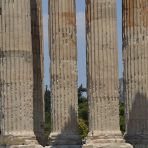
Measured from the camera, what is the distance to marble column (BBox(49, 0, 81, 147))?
7406 cm

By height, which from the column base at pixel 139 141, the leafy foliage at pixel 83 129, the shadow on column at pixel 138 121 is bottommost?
the leafy foliage at pixel 83 129

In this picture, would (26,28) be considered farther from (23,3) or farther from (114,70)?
(114,70)

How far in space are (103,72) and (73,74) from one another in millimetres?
4995

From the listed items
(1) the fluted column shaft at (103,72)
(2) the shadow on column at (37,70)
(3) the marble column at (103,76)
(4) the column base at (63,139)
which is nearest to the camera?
(3) the marble column at (103,76)

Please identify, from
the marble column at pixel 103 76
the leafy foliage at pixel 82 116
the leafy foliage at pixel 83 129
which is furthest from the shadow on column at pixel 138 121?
the leafy foliage at pixel 83 129

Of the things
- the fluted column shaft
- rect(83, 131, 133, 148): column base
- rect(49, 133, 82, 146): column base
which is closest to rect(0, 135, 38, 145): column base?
rect(49, 133, 82, 146): column base

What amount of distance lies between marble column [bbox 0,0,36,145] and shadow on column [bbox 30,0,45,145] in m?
7.87

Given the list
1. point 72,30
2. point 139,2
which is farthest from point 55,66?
point 139,2

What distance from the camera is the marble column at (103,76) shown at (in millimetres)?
69688

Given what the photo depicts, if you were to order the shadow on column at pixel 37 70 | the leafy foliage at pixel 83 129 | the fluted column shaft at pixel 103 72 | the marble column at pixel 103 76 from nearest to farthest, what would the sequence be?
1. the marble column at pixel 103 76
2. the fluted column shaft at pixel 103 72
3. the shadow on column at pixel 37 70
4. the leafy foliage at pixel 83 129

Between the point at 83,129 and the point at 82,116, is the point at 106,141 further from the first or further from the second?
the point at 82,116

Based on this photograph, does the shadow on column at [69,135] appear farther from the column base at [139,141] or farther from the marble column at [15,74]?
the column base at [139,141]

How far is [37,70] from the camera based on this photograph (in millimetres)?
80562

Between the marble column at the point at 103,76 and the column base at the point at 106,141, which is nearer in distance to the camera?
the column base at the point at 106,141
